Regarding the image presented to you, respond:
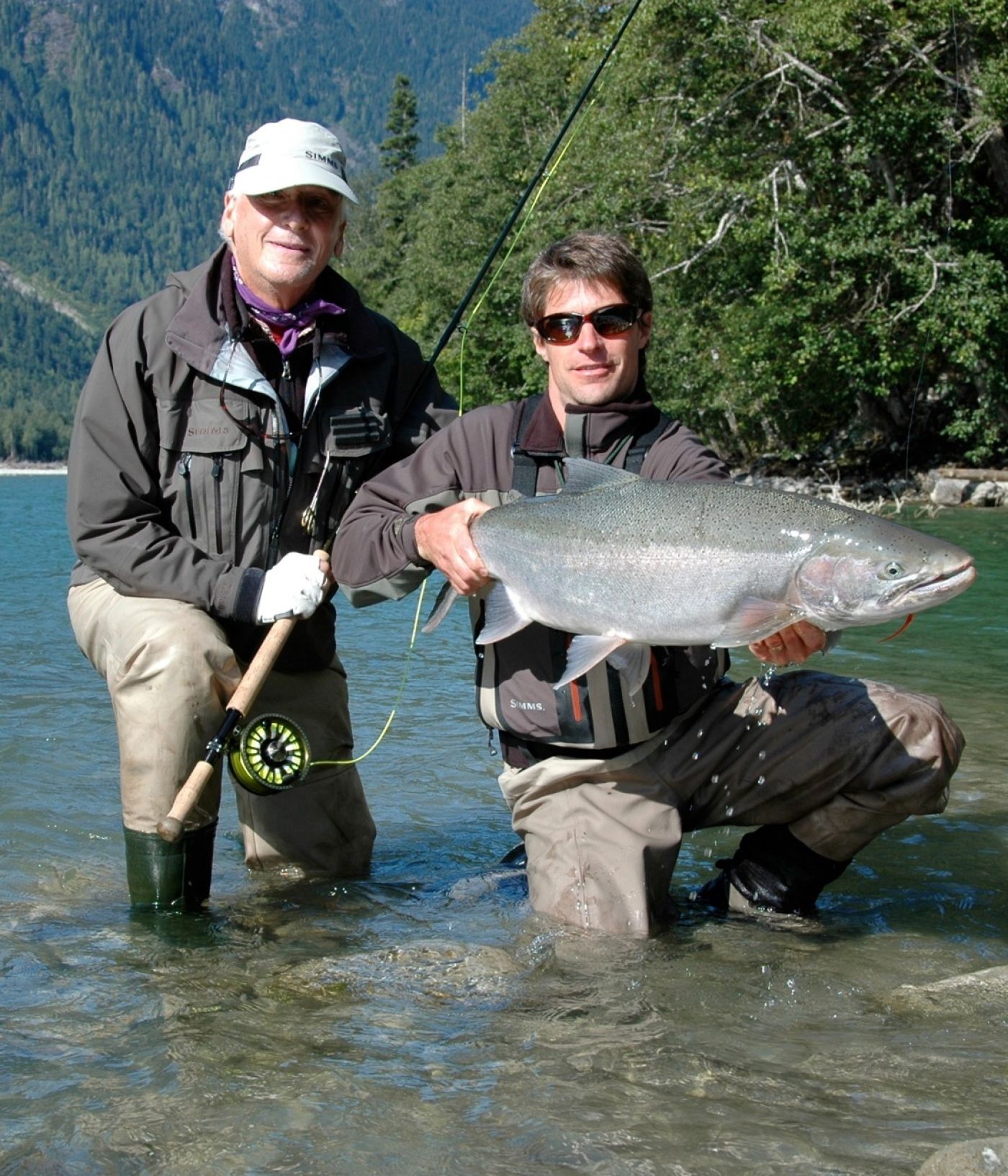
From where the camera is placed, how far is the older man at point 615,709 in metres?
4.08

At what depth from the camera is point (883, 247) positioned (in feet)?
73.7

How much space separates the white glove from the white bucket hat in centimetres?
123

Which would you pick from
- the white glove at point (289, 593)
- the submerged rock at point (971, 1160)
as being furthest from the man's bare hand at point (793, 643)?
the white glove at point (289, 593)

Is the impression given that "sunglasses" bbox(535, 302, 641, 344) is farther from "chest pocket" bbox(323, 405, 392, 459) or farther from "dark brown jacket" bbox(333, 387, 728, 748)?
"chest pocket" bbox(323, 405, 392, 459)

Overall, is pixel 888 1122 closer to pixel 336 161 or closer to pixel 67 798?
pixel 336 161

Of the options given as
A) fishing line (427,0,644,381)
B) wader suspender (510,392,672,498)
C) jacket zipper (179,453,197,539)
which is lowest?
jacket zipper (179,453,197,539)

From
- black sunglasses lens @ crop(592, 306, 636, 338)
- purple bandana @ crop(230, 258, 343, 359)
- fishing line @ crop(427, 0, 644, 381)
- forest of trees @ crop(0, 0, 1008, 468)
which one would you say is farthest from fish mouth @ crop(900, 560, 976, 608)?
forest of trees @ crop(0, 0, 1008, 468)

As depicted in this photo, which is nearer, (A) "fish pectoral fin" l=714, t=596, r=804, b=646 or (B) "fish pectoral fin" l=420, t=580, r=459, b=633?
(A) "fish pectoral fin" l=714, t=596, r=804, b=646

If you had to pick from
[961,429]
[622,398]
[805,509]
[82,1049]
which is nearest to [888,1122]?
[805,509]

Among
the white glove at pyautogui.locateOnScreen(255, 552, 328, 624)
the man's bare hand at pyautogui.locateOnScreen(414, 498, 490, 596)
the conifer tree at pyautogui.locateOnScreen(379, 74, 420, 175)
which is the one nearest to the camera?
the man's bare hand at pyautogui.locateOnScreen(414, 498, 490, 596)

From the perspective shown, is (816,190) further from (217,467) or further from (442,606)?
(442,606)

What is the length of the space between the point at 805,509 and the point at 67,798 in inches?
159

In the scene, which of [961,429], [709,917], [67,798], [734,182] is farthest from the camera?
[961,429]

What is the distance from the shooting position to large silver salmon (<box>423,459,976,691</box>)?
3359 mm
